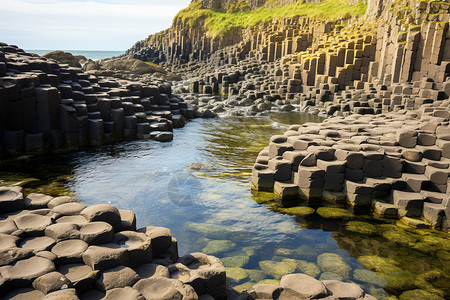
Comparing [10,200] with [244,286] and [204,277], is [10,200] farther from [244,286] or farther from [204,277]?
[244,286]

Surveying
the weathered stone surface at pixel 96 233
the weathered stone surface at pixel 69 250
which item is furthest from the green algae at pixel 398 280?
the weathered stone surface at pixel 69 250

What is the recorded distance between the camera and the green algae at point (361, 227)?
7355 millimetres

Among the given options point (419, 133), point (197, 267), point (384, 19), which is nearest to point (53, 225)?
point (197, 267)

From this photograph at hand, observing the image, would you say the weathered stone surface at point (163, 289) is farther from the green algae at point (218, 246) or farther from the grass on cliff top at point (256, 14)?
the grass on cliff top at point (256, 14)

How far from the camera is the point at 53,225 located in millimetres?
4867

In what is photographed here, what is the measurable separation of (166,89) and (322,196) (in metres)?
14.1

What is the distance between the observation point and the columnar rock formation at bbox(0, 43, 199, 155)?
12.3 meters

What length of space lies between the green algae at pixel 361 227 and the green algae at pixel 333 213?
0.37 metres

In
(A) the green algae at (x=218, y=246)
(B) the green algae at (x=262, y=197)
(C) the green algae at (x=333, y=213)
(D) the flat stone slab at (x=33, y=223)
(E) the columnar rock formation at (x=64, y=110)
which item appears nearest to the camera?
(D) the flat stone slab at (x=33, y=223)

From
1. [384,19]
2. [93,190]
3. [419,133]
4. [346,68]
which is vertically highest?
[384,19]

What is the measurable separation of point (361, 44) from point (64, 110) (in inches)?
817

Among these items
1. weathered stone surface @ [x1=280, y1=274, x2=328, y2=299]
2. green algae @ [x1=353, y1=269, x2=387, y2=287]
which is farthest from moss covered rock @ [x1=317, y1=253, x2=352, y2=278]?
weathered stone surface @ [x1=280, y1=274, x2=328, y2=299]

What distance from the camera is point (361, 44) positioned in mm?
25125

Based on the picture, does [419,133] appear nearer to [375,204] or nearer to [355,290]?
[375,204]
